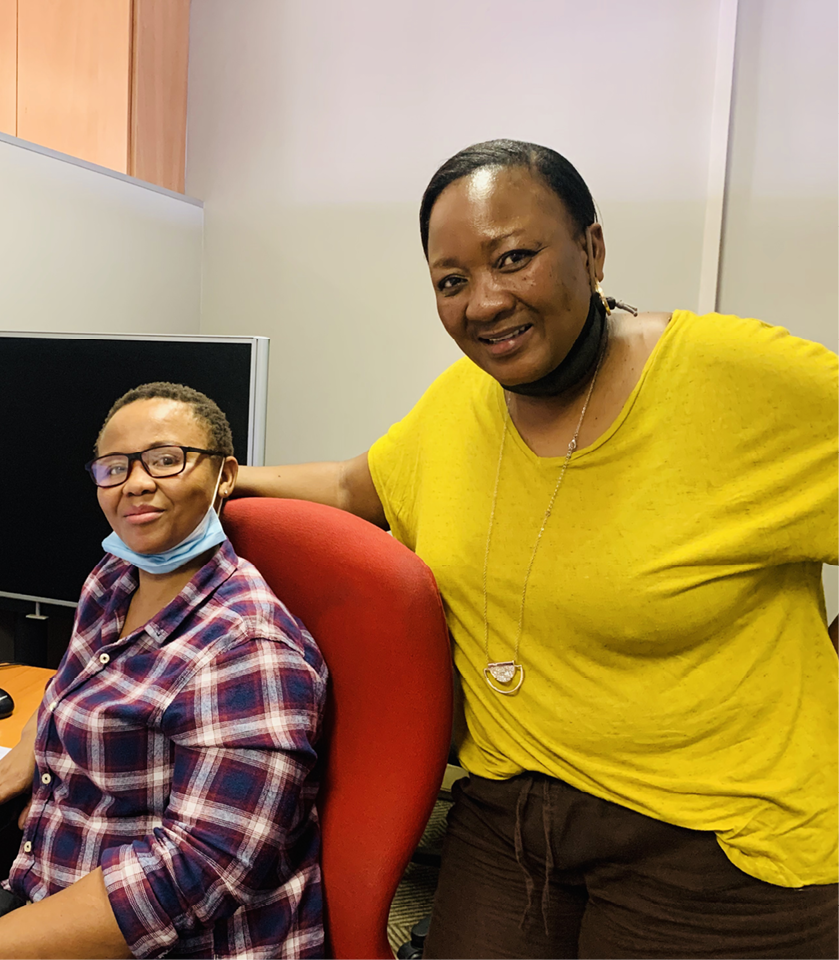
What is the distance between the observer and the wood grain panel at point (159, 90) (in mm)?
2502

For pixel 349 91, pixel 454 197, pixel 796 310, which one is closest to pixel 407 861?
pixel 454 197

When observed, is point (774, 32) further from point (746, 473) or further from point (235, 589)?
point (235, 589)

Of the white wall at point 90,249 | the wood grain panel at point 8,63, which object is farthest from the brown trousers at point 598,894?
the wood grain panel at point 8,63

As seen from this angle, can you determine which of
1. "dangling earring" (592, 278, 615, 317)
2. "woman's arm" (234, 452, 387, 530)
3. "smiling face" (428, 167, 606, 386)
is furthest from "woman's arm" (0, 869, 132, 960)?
"dangling earring" (592, 278, 615, 317)

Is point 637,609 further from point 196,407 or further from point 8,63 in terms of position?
point 8,63

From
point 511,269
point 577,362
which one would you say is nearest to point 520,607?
point 577,362

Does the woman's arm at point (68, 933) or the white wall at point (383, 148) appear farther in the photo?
the white wall at point (383, 148)

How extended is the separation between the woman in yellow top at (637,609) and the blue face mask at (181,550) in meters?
0.32

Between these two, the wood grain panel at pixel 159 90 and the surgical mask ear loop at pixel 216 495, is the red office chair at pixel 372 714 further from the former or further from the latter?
the wood grain panel at pixel 159 90

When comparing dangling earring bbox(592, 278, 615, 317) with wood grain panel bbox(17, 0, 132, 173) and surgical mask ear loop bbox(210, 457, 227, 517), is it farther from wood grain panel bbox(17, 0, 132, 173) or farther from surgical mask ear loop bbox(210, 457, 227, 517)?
wood grain panel bbox(17, 0, 132, 173)

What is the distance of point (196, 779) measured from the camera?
89 centimetres

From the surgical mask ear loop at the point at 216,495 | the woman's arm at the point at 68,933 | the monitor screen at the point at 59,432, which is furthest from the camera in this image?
the monitor screen at the point at 59,432

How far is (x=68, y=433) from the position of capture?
63.5 inches

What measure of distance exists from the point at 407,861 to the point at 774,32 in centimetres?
193
